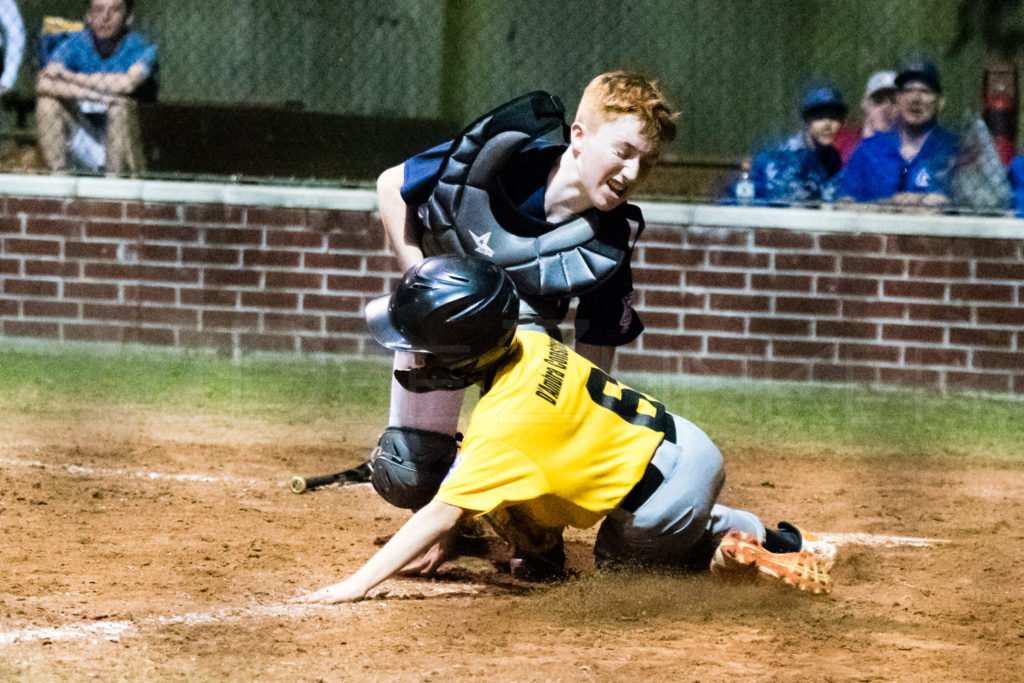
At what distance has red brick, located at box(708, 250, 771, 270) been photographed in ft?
22.7

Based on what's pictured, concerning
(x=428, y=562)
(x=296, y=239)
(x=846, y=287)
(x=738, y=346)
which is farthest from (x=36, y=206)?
(x=846, y=287)

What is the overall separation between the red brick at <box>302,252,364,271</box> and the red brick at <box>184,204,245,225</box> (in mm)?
490

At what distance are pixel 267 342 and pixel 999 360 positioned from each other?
4407mm

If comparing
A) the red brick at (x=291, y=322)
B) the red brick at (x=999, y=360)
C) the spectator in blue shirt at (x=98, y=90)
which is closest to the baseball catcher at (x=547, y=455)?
the red brick at (x=999, y=360)

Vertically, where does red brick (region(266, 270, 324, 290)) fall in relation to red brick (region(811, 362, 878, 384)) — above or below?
above

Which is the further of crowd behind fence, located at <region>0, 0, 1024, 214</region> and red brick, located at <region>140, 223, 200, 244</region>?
crowd behind fence, located at <region>0, 0, 1024, 214</region>

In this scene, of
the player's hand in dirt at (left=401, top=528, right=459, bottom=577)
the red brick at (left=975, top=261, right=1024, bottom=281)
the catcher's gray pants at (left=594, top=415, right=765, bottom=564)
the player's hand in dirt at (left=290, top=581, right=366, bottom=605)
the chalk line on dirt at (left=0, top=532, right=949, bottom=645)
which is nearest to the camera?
the chalk line on dirt at (left=0, top=532, right=949, bottom=645)

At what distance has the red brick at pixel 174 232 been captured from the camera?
736cm

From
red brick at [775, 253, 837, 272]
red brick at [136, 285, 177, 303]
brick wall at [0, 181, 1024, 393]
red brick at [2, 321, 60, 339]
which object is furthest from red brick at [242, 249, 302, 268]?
red brick at [775, 253, 837, 272]

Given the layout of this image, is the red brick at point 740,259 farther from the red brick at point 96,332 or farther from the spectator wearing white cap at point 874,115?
the red brick at point 96,332

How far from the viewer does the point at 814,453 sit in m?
5.72

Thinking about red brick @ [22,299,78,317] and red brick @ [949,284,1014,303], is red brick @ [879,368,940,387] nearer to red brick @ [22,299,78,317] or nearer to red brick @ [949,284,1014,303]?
red brick @ [949,284,1014,303]

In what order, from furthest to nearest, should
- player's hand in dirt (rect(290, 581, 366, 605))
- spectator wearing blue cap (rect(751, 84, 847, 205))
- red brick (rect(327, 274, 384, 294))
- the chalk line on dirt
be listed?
red brick (rect(327, 274, 384, 294)) < spectator wearing blue cap (rect(751, 84, 847, 205)) < player's hand in dirt (rect(290, 581, 366, 605)) < the chalk line on dirt

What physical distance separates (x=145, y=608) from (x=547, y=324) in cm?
150
